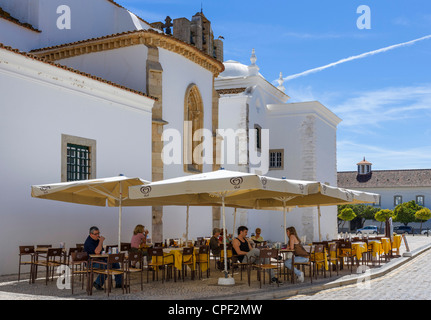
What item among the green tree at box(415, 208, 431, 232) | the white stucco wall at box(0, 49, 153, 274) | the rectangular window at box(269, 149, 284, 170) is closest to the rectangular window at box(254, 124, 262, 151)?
the rectangular window at box(269, 149, 284, 170)

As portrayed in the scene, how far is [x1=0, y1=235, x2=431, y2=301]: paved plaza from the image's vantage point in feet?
35.5

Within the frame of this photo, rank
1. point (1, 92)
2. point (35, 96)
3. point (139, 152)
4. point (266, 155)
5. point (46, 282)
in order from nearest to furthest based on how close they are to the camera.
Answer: point (46, 282) → point (1, 92) → point (35, 96) → point (139, 152) → point (266, 155)

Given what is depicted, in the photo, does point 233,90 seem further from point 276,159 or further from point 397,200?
point 397,200

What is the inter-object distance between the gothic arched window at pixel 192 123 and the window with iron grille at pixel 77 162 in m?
Result: 6.43

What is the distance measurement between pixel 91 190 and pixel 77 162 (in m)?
3.77

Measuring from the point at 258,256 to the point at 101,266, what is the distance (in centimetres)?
381

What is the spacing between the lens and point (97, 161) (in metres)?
17.9

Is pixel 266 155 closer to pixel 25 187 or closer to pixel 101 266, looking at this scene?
pixel 25 187

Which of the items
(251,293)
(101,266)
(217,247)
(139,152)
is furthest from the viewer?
(139,152)

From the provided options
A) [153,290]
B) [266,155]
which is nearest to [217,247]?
[153,290]

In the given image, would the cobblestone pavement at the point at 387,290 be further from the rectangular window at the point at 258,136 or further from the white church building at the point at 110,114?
the rectangular window at the point at 258,136

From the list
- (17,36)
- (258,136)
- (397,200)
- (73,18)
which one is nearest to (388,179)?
(397,200)

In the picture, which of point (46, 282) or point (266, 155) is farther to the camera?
point (266, 155)

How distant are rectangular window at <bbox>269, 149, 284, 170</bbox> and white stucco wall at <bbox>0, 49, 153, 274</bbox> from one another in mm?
18439
